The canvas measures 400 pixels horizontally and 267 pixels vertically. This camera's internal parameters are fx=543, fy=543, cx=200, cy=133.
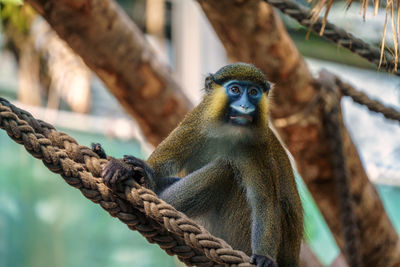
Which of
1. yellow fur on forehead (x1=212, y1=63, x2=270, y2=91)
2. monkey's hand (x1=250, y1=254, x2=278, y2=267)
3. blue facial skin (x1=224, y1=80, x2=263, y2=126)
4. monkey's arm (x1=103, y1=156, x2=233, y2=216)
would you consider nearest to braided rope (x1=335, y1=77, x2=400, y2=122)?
yellow fur on forehead (x1=212, y1=63, x2=270, y2=91)

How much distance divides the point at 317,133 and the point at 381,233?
126cm

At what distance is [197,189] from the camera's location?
3.59 meters

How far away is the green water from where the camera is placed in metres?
7.97

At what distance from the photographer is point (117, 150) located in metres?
8.92

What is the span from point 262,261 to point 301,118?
2627mm

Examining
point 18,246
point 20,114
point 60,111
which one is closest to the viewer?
point 20,114

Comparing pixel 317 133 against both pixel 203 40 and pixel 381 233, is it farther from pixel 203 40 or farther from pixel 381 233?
pixel 203 40

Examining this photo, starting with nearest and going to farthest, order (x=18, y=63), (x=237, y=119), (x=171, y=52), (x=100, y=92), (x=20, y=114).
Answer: (x=20, y=114) → (x=237, y=119) → (x=18, y=63) → (x=100, y=92) → (x=171, y=52)

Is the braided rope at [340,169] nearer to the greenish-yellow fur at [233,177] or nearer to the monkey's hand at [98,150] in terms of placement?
the greenish-yellow fur at [233,177]

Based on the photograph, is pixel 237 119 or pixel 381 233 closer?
pixel 237 119

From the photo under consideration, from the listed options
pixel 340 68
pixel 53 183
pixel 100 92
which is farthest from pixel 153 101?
pixel 340 68

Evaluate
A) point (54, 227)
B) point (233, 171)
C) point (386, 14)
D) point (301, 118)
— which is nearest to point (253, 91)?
point (233, 171)

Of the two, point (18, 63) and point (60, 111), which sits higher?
point (18, 63)

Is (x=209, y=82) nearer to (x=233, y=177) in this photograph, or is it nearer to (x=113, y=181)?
(x=233, y=177)
